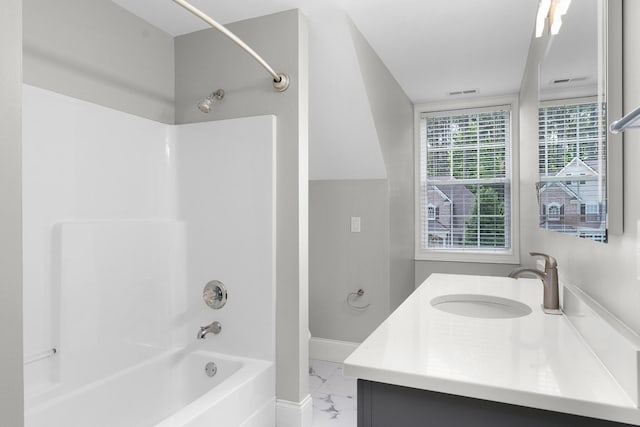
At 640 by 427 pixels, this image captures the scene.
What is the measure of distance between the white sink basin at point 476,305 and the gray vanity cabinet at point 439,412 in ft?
2.40

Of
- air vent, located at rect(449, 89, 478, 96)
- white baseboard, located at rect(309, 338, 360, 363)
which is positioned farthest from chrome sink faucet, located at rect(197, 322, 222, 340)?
air vent, located at rect(449, 89, 478, 96)

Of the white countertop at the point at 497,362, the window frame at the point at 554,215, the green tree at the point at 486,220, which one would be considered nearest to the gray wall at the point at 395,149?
the green tree at the point at 486,220

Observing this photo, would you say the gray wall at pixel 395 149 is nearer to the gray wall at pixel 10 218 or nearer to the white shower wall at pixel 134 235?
the white shower wall at pixel 134 235

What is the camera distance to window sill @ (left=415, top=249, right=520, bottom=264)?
12.7ft

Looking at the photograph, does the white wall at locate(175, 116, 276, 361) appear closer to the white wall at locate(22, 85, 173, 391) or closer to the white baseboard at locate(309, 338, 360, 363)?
the white wall at locate(22, 85, 173, 391)

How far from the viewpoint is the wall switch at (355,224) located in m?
3.24

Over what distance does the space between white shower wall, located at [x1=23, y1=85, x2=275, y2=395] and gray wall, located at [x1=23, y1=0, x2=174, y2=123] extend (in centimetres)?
12

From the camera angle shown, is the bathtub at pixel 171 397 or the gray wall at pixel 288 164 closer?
the bathtub at pixel 171 397

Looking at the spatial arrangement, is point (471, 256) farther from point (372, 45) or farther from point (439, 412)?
point (439, 412)

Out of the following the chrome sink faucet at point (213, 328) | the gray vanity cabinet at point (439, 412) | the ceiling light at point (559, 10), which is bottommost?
the chrome sink faucet at point (213, 328)

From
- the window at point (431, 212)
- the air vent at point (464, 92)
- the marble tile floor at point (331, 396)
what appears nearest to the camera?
the marble tile floor at point (331, 396)

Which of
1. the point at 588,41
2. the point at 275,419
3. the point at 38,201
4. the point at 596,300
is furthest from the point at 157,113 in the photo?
the point at 596,300

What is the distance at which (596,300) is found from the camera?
1.19 metres

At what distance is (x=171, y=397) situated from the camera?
2211 mm
